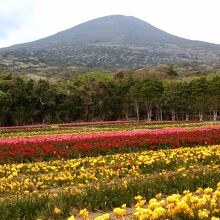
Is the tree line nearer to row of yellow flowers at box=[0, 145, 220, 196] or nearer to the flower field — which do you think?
the flower field

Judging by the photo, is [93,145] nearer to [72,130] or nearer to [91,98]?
[72,130]

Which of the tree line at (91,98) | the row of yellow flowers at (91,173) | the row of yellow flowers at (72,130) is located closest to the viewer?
the row of yellow flowers at (91,173)

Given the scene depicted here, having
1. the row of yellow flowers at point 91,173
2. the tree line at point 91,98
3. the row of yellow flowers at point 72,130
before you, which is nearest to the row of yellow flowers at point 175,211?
the row of yellow flowers at point 91,173

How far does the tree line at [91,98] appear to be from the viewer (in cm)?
6819

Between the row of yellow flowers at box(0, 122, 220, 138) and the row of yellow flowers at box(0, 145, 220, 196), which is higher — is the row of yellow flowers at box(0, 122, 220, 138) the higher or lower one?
the lower one

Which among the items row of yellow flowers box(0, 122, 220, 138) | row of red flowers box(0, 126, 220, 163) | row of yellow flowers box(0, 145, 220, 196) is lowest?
row of yellow flowers box(0, 122, 220, 138)

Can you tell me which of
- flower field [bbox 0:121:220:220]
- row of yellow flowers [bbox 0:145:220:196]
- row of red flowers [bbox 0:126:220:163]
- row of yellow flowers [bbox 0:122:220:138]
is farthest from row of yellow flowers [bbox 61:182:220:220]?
row of yellow flowers [bbox 0:122:220:138]

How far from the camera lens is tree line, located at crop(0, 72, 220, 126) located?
68188 mm

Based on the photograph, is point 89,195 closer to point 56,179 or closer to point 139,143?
point 56,179

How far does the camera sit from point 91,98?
75750mm

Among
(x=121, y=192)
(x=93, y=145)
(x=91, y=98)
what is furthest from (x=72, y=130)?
(x=91, y=98)

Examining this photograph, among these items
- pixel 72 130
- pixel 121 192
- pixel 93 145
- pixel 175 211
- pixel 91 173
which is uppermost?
pixel 175 211

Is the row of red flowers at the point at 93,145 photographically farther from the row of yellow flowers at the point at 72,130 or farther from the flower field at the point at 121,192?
the row of yellow flowers at the point at 72,130

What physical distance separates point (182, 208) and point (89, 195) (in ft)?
9.60
